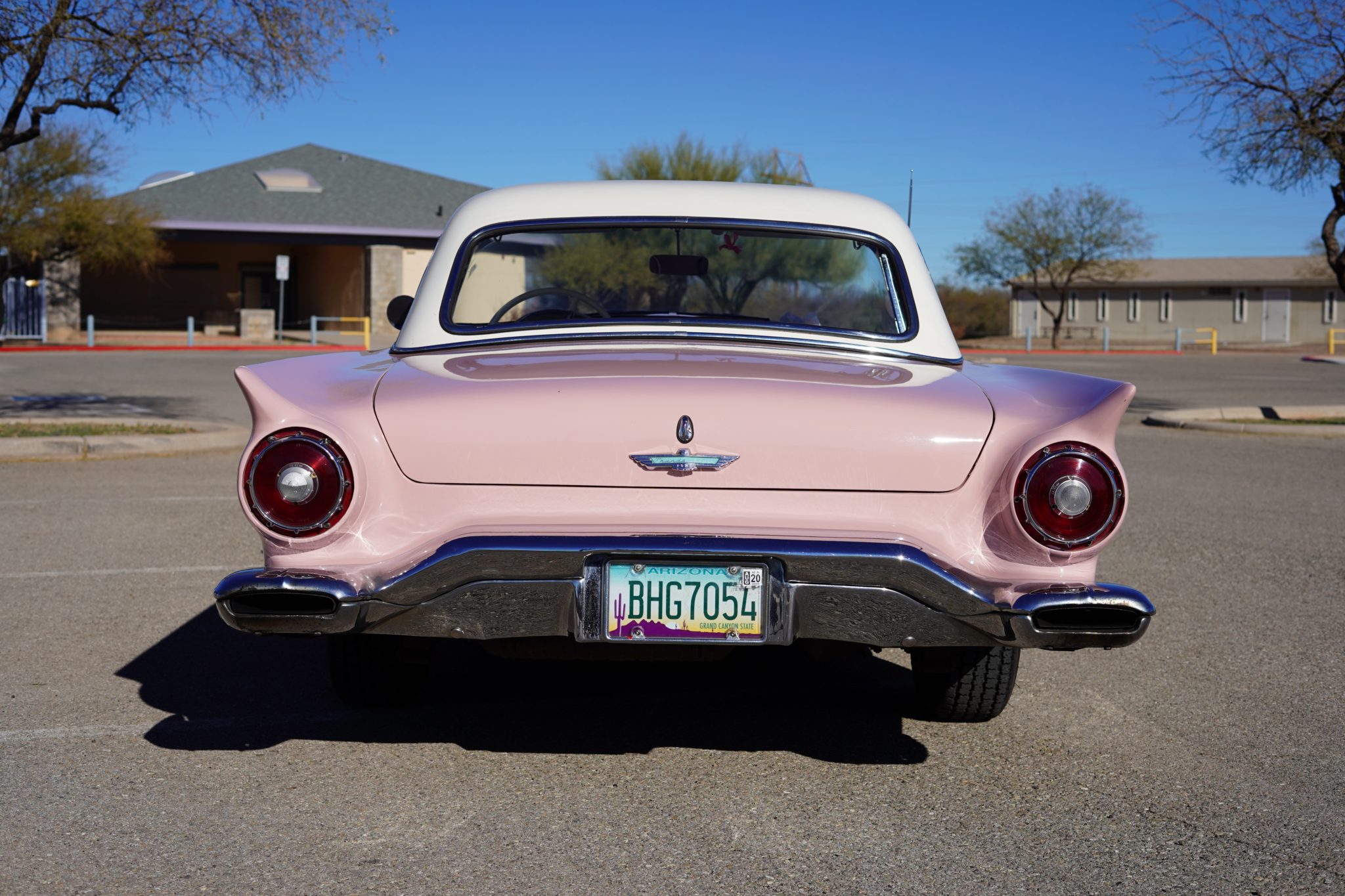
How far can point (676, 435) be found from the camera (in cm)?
314

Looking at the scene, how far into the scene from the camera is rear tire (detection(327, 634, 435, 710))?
380cm

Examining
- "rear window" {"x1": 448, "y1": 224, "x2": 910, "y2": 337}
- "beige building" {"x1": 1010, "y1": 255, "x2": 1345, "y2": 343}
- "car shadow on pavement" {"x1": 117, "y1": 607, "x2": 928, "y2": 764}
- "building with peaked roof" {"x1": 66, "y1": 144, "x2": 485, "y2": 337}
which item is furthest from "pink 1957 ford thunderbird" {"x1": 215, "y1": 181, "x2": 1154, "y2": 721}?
"beige building" {"x1": 1010, "y1": 255, "x2": 1345, "y2": 343}

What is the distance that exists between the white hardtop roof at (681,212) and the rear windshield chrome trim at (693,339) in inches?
3.6

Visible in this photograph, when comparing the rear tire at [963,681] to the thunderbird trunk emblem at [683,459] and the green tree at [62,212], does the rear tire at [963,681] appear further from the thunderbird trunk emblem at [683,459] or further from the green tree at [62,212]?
the green tree at [62,212]

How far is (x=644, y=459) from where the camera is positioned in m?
3.14

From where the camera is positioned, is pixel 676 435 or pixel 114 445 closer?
pixel 676 435

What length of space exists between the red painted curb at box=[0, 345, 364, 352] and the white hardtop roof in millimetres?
26195

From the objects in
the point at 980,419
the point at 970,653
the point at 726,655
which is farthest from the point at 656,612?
the point at 970,653

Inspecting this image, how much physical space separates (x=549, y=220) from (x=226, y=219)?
118 feet

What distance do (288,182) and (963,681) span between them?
40.7 metres

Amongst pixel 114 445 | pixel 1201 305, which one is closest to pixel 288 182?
pixel 114 445

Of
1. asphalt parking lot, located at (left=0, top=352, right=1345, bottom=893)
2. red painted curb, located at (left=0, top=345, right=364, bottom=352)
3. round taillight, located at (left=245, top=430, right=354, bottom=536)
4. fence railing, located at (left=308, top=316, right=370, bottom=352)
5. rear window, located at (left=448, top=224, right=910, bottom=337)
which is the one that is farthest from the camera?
fence railing, located at (left=308, top=316, right=370, bottom=352)

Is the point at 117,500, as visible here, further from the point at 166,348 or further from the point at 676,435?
the point at 166,348

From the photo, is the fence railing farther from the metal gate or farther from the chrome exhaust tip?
the chrome exhaust tip
